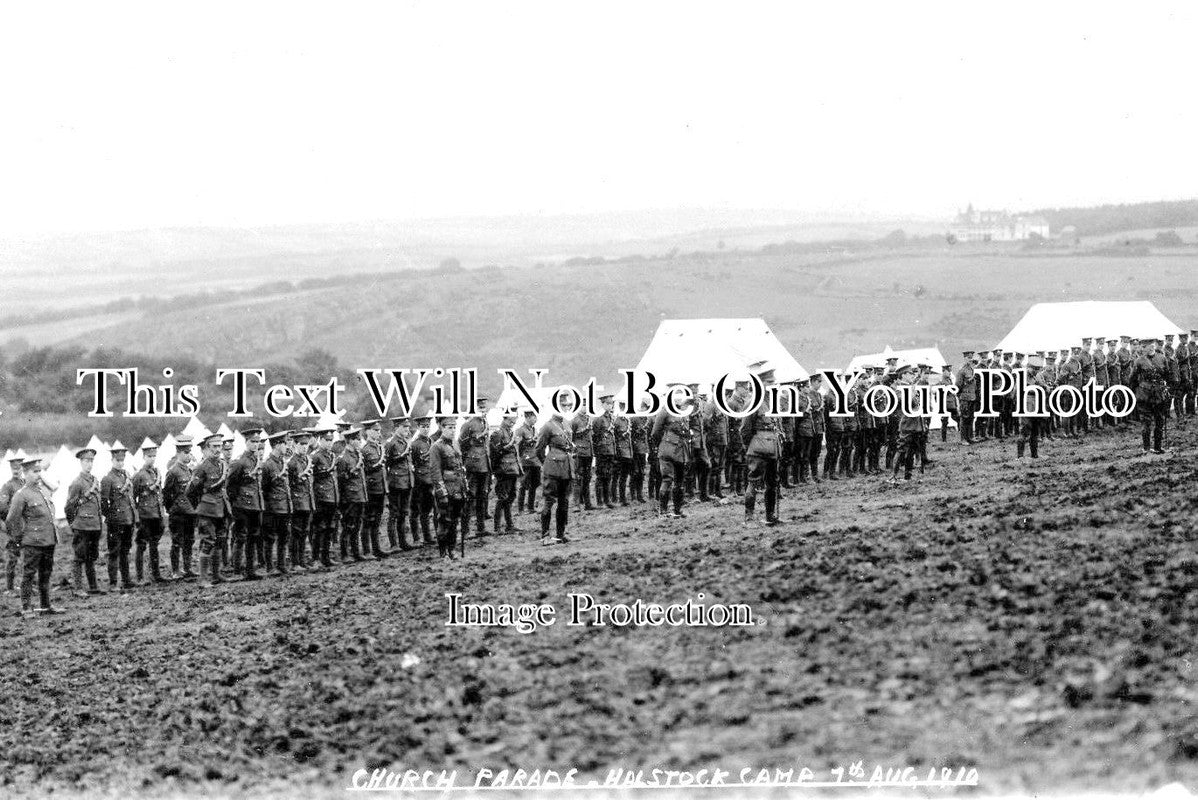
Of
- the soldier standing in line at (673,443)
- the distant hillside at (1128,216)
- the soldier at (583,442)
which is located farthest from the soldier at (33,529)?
the distant hillside at (1128,216)

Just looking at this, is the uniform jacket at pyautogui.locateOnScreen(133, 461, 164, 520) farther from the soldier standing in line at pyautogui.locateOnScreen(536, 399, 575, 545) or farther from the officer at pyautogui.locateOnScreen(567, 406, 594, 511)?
the officer at pyautogui.locateOnScreen(567, 406, 594, 511)

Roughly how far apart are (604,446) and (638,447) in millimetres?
630

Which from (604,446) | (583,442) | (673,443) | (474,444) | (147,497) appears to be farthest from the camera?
(604,446)

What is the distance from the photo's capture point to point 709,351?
99.2 ft

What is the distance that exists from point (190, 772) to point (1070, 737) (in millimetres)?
5950

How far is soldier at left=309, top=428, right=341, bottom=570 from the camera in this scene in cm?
1823

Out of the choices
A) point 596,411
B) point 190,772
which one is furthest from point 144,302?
point 190,772

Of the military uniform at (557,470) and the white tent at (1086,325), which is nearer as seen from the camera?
the military uniform at (557,470)

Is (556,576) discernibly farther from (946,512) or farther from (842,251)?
(842,251)

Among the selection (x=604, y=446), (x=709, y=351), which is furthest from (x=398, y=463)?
(x=709, y=351)

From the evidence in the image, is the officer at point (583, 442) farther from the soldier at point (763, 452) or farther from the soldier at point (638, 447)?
the soldier at point (763, 452)

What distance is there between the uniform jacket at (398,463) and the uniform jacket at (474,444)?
2.50 feet

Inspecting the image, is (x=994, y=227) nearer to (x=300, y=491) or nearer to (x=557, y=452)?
(x=557, y=452)

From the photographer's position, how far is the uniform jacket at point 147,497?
18.5 meters
